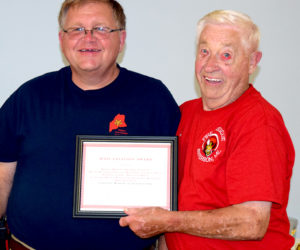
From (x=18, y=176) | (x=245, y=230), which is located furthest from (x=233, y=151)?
(x=18, y=176)

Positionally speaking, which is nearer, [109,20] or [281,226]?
[281,226]

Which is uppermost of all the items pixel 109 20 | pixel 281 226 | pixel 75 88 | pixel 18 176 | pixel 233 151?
pixel 109 20

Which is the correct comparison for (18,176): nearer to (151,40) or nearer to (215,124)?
(215,124)

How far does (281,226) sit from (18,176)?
1.44m

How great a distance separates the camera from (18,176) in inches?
89.8

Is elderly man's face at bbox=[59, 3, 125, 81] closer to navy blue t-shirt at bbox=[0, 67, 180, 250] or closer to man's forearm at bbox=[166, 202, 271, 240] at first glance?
navy blue t-shirt at bbox=[0, 67, 180, 250]

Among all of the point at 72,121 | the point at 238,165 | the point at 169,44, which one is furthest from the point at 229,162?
the point at 169,44

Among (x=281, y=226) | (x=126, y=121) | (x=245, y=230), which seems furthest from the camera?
(x=126, y=121)

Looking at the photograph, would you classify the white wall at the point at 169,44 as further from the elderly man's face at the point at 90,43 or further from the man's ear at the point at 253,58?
the man's ear at the point at 253,58

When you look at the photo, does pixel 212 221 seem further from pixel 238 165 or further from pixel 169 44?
pixel 169 44

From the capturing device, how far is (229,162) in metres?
1.77

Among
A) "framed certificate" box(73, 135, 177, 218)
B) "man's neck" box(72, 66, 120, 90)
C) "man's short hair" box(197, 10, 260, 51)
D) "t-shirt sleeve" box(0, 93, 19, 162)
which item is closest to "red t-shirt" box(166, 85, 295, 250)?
"framed certificate" box(73, 135, 177, 218)

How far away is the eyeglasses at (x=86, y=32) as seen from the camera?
87.2 inches

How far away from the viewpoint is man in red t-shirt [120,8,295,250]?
5.59ft
